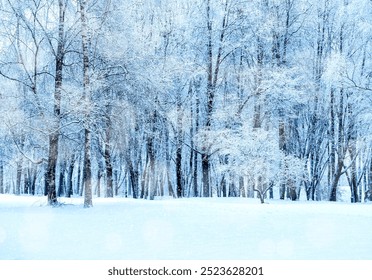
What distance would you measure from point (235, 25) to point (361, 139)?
11.0 meters

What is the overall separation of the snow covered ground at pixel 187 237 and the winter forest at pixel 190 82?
6.17 metres

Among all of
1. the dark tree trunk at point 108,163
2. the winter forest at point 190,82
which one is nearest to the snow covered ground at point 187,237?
the winter forest at point 190,82

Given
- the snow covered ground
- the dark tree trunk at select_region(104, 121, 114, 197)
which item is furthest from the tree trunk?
the snow covered ground

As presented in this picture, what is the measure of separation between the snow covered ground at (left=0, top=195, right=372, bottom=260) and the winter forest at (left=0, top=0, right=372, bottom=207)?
20.2 ft

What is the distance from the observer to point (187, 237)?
9.49m

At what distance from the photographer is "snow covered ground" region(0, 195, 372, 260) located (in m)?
7.54

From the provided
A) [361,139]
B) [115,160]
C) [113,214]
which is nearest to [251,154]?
[113,214]

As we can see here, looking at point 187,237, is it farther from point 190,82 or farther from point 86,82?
point 190,82

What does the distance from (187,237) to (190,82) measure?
885 inches

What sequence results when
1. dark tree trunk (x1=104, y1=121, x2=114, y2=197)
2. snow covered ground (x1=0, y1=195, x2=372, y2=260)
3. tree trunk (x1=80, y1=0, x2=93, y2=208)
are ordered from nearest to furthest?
snow covered ground (x1=0, y1=195, x2=372, y2=260)
tree trunk (x1=80, y1=0, x2=93, y2=208)
dark tree trunk (x1=104, y1=121, x2=114, y2=197)

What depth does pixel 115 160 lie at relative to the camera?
39438 mm

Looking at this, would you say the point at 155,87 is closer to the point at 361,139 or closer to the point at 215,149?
the point at 215,149

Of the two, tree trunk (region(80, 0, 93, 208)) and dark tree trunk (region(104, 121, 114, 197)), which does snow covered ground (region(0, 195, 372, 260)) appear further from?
dark tree trunk (region(104, 121, 114, 197))

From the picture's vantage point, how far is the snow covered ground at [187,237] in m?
7.54
